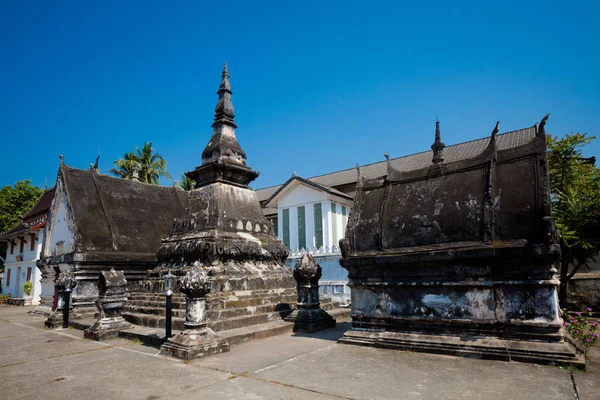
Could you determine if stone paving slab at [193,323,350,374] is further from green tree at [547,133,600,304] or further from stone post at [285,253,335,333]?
green tree at [547,133,600,304]

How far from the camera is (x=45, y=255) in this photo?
51.9ft

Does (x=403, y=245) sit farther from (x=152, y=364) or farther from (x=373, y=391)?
(x=152, y=364)

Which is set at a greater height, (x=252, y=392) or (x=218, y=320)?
(x=218, y=320)

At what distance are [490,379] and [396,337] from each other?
209 cm

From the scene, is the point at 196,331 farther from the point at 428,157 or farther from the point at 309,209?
the point at 428,157

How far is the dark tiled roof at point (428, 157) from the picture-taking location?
19766 millimetres

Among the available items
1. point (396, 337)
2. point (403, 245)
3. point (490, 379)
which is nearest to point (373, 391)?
point (490, 379)

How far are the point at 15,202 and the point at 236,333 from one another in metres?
36.5

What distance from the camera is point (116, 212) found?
1512cm

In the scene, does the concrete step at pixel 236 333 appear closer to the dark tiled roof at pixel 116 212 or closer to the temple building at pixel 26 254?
the dark tiled roof at pixel 116 212

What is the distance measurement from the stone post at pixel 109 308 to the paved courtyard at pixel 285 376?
4.01 feet

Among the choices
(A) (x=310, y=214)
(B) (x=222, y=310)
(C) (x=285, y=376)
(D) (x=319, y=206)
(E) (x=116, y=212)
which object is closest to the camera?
(C) (x=285, y=376)

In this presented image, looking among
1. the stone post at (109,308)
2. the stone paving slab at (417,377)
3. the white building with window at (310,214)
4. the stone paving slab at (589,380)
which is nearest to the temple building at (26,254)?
the white building with window at (310,214)

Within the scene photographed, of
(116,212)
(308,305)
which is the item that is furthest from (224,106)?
(308,305)
